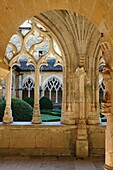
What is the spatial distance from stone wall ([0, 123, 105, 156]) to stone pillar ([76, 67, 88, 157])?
0.47 feet

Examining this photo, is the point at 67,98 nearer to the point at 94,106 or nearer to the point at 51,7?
the point at 94,106

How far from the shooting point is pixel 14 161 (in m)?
4.30

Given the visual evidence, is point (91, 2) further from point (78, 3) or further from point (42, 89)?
point (42, 89)

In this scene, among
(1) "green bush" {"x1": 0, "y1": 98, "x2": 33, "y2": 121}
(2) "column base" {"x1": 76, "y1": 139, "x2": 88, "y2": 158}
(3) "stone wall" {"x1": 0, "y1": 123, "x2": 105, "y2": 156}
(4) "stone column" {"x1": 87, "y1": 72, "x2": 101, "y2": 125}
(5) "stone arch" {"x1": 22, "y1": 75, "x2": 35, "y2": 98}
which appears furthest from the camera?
(5) "stone arch" {"x1": 22, "y1": 75, "x2": 35, "y2": 98}

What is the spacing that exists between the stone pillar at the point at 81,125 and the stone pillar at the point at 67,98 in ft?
0.70

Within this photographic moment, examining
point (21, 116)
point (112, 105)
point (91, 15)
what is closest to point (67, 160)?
point (21, 116)

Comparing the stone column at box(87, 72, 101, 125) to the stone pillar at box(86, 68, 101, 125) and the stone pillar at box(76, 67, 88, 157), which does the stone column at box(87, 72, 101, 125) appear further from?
the stone pillar at box(76, 67, 88, 157)

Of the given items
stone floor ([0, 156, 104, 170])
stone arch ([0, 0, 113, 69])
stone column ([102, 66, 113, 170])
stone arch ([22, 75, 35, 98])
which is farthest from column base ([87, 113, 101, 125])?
stone arch ([22, 75, 35, 98])

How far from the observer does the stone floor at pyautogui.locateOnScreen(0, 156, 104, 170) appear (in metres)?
3.94

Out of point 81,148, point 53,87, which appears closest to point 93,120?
point 81,148

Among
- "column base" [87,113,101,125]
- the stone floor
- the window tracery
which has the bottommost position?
the stone floor

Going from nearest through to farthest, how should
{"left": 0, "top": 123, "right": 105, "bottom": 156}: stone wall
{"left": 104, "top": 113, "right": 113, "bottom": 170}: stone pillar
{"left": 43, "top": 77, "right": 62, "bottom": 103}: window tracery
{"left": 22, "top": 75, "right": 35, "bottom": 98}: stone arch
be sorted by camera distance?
{"left": 104, "top": 113, "right": 113, "bottom": 170}: stone pillar, {"left": 0, "top": 123, "right": 105, "bottom": 156}: stone wall, {"left": 43, "top": 77, "right": 62, "bottom": 103}: window tracery, {"left": 22, "top": 75, "right": 35, "bottom": 98}: stone arch

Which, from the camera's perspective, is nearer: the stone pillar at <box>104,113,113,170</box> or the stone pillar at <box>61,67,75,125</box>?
the stone pillar at <box>104,113,113,170</box>

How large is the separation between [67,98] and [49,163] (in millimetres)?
1548
